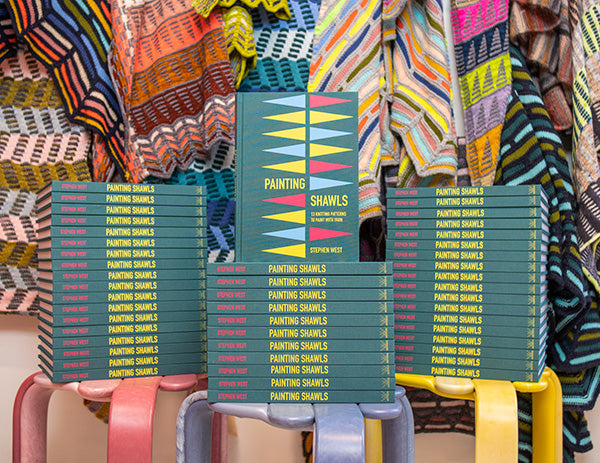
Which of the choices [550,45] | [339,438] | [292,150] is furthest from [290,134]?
[550,45]

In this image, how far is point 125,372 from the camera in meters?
0.86

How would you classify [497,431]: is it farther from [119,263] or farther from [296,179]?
[119,263]

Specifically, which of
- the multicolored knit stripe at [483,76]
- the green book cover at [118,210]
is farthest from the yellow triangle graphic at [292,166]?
the multicolored knit stripe at [483,76]

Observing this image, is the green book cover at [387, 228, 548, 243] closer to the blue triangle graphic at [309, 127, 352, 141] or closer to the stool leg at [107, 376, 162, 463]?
the blue triangle graphic at [309, 127, 352, 141]

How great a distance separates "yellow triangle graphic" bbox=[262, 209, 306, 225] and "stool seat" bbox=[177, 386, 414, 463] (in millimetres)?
278

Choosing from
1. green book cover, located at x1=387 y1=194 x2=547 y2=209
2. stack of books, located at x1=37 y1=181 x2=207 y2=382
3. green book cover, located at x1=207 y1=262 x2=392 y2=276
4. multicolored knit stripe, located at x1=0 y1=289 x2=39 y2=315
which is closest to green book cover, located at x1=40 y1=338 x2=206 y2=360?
stack of books, located at x1=37 y1=181 x2=207 y2=382

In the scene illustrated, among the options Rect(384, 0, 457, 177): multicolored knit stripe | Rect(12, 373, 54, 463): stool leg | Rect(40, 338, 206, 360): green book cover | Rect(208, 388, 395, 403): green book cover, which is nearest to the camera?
Rect(208, 388, 395, 403): green book cover

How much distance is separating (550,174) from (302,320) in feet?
2.37

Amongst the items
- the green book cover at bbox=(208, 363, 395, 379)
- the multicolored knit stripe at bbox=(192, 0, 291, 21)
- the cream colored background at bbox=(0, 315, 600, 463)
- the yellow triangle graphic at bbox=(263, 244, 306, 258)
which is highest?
the multicolored knit stripe at bbox=(192, 0, 291, 21)

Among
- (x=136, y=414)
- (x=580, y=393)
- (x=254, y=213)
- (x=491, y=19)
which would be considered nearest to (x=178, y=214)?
(x=254, y=213)

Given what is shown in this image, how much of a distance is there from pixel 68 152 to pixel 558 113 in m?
1.19

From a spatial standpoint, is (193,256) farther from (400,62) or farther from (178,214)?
(400,62)

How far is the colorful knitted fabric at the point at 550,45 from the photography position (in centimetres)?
113

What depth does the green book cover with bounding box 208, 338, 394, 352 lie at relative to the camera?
0.73 m
